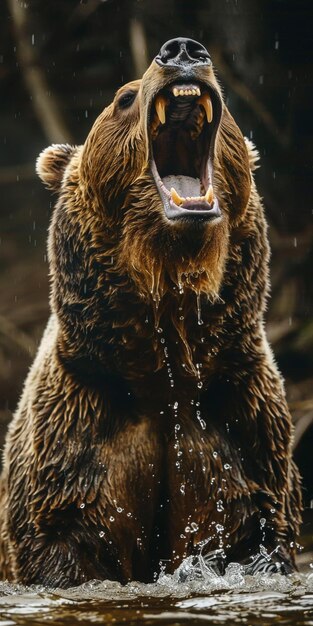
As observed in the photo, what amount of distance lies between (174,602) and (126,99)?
7.80 feet

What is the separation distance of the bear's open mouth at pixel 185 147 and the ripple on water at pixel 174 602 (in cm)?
153

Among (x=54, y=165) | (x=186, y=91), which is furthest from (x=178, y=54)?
(x=54, y=165)

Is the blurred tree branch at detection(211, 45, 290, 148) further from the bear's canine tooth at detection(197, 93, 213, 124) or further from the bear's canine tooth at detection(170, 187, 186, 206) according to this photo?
the bear's canine tooth at detection(170, 187, 186, 206)

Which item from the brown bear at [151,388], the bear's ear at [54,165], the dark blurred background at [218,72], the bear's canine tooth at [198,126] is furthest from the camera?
the dark blurred background at [218,72]

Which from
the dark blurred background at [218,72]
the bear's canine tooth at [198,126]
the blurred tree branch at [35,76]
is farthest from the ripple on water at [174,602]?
the blurred tree branch at [35,76]

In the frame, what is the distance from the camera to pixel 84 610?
4.00m

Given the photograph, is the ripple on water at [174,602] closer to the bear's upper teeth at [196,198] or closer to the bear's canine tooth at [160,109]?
the bear's upper teeth at [196,198]

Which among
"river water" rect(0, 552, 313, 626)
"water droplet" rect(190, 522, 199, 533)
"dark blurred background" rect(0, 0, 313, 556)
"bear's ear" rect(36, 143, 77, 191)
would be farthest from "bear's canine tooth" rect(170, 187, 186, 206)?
"dark blurred background" rect(0, 0, 313, 556)

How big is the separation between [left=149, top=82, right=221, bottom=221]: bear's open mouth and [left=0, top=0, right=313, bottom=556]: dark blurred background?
453cm

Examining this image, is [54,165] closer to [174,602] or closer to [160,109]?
[160,109]

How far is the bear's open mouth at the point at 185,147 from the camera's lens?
485 cm

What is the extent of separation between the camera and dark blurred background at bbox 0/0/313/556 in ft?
34.4

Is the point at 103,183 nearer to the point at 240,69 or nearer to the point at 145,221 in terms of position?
the point at 145,221

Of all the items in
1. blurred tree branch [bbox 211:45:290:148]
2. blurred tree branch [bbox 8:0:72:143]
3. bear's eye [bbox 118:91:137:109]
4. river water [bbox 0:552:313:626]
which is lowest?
river water [bbox 0:552:313:626]
